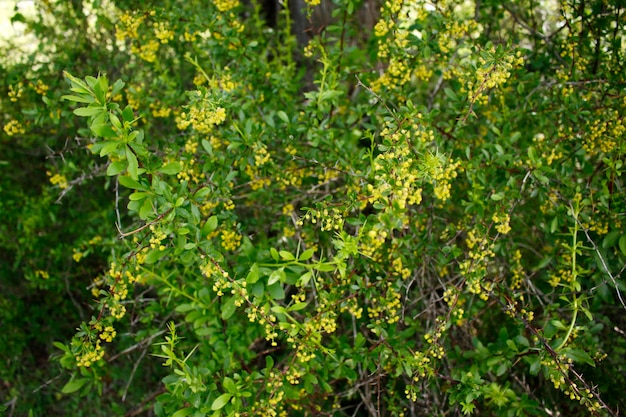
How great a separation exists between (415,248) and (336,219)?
0.61m

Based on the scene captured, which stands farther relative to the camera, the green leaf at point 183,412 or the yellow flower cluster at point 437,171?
the green leaf at point 183,412

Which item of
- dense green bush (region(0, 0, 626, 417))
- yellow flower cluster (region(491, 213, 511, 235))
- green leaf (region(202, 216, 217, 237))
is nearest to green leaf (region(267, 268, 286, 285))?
dense green bush (region(0, 0, 626, 417))

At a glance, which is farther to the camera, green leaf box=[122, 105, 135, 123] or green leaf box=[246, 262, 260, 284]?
green leaf box=[246, 262, 260, 284]

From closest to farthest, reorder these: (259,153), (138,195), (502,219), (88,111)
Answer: (88,111)
(138,195)
(502,219)
(259,153)

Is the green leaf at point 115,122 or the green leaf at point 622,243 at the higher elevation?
the green leaf at point 115,122

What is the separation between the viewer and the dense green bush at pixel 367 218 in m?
1.72

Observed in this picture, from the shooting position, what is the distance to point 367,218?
170cm

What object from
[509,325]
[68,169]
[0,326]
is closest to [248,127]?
[68,169]

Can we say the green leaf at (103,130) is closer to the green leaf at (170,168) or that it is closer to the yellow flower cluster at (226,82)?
the green leaf at (170,168)

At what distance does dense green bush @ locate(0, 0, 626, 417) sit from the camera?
1721 millimetres

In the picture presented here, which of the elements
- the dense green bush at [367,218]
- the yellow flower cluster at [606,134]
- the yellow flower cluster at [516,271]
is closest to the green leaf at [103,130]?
the dense green bush at [367,218]

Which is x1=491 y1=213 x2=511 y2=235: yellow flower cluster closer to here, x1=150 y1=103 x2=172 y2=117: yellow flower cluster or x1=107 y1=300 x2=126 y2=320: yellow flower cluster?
x1=107 y1=300 x2=126 y2=320: yellow flower cluster

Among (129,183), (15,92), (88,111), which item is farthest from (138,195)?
(15,92)

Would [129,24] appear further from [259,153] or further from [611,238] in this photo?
[611,238]
